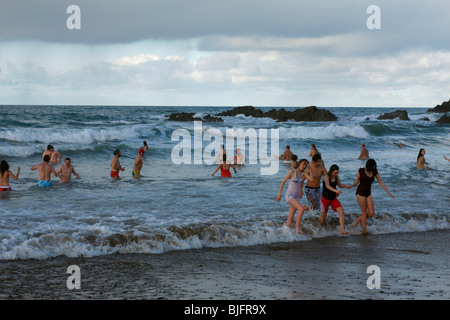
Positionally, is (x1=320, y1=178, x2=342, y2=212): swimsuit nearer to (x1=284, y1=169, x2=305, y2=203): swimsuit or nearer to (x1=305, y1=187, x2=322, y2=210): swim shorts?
(x1=284, y1=169, x2=305, y2=203): swimsuit

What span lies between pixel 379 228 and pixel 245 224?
3165 mm

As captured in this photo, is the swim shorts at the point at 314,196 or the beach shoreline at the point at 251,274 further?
the swim shorts at the point at 314,196

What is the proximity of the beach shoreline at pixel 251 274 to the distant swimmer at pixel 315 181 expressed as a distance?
1.95m

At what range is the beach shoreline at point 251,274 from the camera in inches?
235

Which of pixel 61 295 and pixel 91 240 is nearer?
pixel 61 295

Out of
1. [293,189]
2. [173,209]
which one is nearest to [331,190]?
[293,189]

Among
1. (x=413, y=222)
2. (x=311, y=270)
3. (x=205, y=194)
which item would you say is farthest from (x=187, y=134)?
(x=311, y=270)

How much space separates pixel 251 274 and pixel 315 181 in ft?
15.9

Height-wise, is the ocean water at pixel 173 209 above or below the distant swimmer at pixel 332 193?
below

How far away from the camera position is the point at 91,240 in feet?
29.0

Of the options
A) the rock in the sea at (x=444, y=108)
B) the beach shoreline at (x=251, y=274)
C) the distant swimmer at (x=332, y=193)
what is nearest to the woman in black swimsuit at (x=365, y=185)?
the distant swimmer at (x=332, y=193)

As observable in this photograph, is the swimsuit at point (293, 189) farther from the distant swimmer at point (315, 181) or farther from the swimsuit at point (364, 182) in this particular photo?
the swimsuit at point (364, 182)

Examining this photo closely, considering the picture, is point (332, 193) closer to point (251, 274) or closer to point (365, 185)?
point (365, 185)
